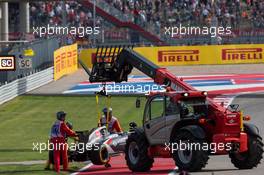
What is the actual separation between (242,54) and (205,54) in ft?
7.21

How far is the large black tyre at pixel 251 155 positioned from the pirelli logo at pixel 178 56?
31304 mm

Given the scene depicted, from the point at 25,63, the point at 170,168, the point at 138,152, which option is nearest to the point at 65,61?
the point at 25,63

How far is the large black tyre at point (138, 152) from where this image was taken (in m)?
21.9

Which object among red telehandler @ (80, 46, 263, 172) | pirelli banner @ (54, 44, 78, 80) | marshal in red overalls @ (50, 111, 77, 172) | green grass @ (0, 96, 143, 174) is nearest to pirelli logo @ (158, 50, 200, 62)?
pirelli banner @ (54, 44, 78, 80)

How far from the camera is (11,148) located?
27.2 metres

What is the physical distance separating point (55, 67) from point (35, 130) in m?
16.0

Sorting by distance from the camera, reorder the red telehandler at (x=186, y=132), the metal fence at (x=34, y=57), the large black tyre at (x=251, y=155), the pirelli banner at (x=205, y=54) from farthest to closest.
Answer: the pirelli banner at (x=205, y=54) < the metal fence at (x=34, y=57) < the large black tyre at (x=251, y=155) < the red telehandler at (x=186, y=132)

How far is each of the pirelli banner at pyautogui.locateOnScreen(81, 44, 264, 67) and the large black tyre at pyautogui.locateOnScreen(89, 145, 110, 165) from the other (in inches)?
1173

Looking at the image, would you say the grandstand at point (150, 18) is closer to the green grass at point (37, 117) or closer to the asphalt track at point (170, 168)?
the green grass at point (37, 117)

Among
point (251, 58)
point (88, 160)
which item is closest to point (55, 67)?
point (251, 58)

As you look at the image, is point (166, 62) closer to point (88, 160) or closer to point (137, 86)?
point (137, 86)

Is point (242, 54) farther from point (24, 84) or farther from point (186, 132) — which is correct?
point (186, 132)

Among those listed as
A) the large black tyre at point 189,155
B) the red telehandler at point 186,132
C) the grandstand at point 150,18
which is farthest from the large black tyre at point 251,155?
the grandstand at point 150,18

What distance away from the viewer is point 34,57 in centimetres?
4541
